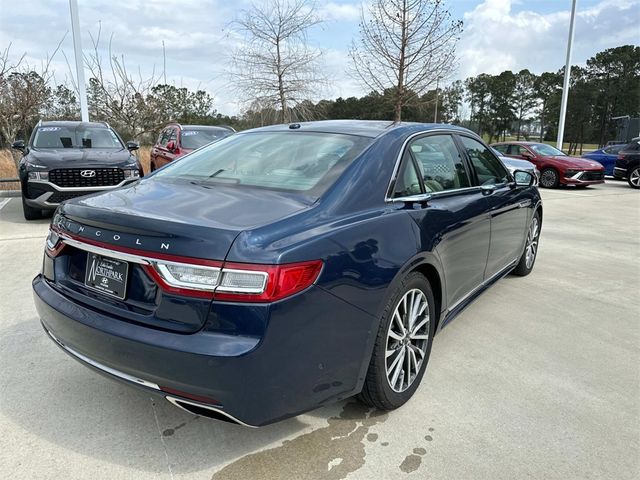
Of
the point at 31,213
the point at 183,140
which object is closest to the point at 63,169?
the point at 31,213

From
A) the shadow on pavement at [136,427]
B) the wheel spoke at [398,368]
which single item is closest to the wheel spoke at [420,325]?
the wheel spoke at [398,368]

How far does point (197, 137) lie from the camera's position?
11.0 metres

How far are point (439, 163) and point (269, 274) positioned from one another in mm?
1845

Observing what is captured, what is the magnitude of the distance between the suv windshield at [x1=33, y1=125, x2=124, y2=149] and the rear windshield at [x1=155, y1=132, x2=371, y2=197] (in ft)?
20.2

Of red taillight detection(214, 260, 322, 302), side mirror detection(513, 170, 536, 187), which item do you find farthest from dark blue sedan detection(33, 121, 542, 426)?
side mirror detection(513, 170, 536, 187)

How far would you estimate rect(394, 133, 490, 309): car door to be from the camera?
280 centimetres

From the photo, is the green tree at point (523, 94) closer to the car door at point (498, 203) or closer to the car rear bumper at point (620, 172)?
the car rear bumper at point (620, 172)

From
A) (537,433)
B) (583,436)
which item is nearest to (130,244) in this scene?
(537,433)

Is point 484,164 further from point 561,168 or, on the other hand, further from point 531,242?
point 561,168

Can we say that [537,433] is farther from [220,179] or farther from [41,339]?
[41,339]

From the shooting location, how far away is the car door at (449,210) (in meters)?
2.80

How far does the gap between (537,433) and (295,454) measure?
1.28 metres

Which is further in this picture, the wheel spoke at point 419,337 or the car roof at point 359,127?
the car roof at point 359,127

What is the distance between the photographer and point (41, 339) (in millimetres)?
3465
